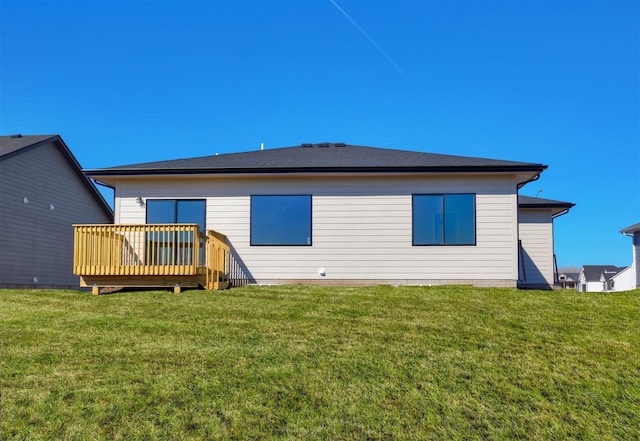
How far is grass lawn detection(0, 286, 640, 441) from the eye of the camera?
12.2ft

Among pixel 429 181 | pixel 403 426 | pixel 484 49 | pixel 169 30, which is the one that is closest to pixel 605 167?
pixel 484 49

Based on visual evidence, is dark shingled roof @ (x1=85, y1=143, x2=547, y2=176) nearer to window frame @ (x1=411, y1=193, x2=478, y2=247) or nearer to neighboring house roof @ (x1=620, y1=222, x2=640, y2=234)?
window frame @ (x1=411, y1=193, x2=478, y2=247)

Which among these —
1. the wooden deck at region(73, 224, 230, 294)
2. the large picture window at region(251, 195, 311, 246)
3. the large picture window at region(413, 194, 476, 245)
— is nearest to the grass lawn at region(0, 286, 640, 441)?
the wooden deck at region(73, 224, 230, 294)

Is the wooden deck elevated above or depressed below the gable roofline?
below

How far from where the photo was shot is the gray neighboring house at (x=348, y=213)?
36.6 feet

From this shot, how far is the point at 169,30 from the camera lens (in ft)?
39.7

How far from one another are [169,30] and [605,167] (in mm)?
17545

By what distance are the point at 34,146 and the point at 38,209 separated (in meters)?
2.07

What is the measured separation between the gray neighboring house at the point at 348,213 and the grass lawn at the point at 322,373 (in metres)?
3.50

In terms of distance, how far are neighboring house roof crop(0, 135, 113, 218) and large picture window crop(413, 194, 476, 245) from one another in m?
12.1

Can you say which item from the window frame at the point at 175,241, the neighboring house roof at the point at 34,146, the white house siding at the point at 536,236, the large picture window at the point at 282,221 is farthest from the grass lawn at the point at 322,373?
the neighboring house roof at the point at 34,146

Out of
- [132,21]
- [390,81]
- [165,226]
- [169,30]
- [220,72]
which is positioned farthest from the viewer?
[390,81]

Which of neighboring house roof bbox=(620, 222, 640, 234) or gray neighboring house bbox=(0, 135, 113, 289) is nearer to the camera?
gray neighboring house bbox=(0, 135, 113, 289)

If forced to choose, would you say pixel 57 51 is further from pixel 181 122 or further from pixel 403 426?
pixel 403 426
